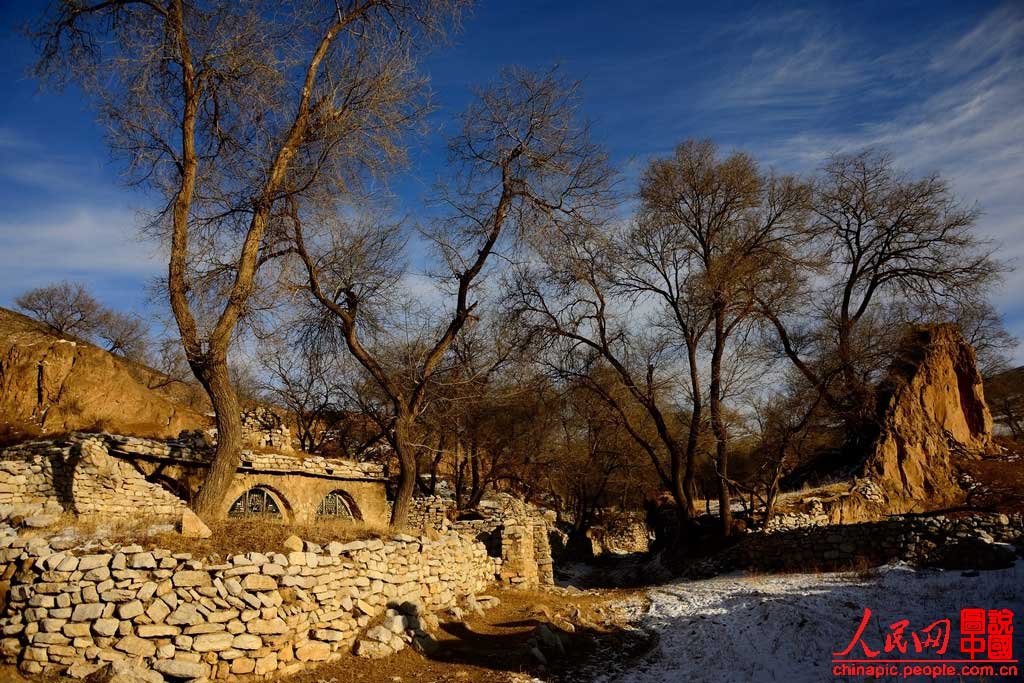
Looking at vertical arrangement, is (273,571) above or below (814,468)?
below

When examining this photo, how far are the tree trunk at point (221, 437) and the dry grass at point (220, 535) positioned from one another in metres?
0.60

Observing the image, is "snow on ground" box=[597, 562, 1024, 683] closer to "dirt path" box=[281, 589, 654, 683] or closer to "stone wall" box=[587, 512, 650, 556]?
"dirt path" box=[281, 589, 654, 683]

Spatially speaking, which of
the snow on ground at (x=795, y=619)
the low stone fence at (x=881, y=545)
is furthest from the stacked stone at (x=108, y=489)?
the low stone fence at (x=881, y=545)

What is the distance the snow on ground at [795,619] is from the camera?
7.71 metres

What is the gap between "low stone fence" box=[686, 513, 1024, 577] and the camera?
42.2 ft

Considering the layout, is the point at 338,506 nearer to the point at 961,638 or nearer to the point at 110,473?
the point at 110,473

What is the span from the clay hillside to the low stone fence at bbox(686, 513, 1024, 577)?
18.0m

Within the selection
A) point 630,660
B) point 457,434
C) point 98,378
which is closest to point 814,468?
point 457,434

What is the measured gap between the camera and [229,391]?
10.9 m

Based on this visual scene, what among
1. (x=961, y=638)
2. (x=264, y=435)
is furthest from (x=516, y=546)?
(x=264, y=435)

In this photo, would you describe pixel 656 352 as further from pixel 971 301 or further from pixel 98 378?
pixel 98 378

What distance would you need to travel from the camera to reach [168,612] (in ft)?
23.1

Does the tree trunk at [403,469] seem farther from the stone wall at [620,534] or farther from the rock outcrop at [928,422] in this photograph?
the stone wall at [620,534]

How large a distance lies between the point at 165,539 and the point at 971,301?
74.9ft
